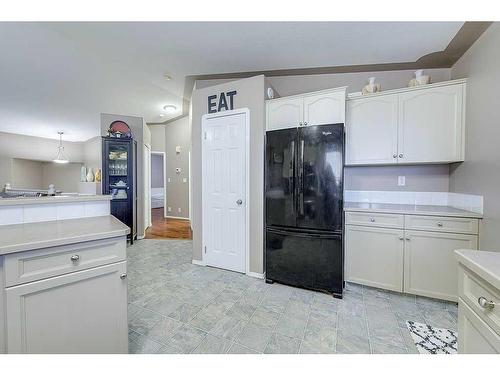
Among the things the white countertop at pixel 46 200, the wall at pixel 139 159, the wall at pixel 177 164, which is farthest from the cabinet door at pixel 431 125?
the wall at pixel 177 164

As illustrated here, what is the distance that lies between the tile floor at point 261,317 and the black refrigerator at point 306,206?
0.22 m

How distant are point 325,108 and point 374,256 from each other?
62.5 inches

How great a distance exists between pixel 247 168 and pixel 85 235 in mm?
1782

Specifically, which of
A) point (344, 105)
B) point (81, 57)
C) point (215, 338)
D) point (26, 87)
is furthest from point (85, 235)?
point (26, 87)

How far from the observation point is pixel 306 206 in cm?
223

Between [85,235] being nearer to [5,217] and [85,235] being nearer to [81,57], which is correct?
[5,217]

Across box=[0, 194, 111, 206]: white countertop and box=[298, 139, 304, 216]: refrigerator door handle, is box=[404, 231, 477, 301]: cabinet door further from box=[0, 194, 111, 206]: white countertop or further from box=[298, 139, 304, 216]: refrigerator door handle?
box=[0, 194, 111, 206]: white countertop

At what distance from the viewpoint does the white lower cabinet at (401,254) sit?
198 centimetres

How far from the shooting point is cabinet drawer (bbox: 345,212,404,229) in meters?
2.13

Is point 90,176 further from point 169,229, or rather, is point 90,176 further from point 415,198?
point 415,198

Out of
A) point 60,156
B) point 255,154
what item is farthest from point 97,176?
point 60,156

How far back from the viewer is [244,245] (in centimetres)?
268

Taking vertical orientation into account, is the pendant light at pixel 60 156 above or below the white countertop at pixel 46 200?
above

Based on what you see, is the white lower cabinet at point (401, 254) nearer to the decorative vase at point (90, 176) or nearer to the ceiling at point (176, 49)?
the ceiling at point (176, 49)
